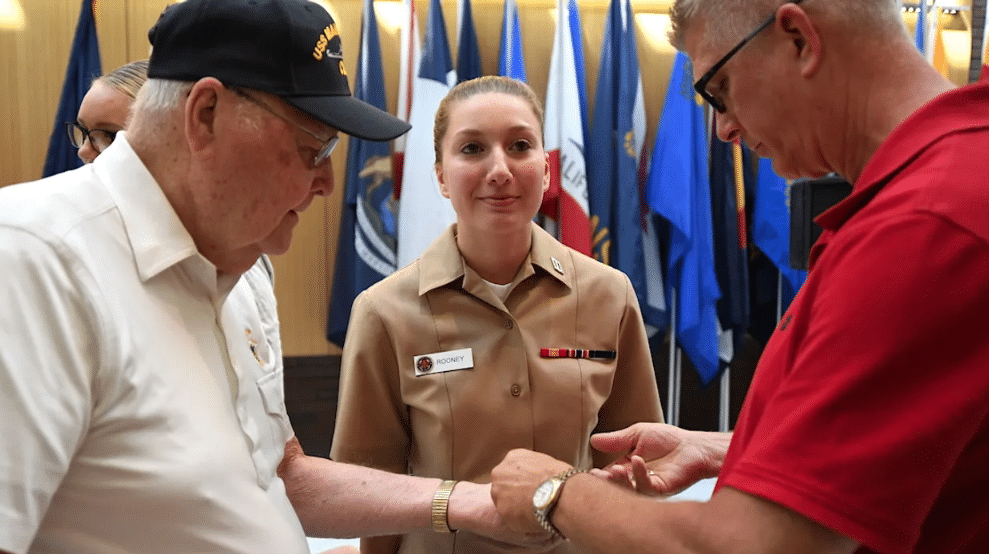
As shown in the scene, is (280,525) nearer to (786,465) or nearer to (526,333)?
(786,465)

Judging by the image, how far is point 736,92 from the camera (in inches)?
52.1

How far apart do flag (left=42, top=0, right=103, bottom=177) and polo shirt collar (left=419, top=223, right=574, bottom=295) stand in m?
3.07

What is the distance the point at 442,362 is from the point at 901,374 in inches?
46.7

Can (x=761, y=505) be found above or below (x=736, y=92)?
below

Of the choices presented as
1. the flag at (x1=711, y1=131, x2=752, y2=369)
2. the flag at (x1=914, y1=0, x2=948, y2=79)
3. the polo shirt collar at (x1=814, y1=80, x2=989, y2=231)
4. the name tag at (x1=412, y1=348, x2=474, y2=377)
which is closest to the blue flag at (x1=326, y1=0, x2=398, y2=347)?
the flag at (x1=711, y1=131, x2=752, y2=369)

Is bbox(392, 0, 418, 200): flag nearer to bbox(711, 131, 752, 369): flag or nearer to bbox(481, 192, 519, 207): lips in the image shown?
bbox(711, 131, 752, 369): flag

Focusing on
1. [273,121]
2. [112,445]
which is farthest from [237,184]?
[112,445]

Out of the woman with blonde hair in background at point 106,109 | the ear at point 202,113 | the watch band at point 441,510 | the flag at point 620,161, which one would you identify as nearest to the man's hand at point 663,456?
the watch band at point 441,510

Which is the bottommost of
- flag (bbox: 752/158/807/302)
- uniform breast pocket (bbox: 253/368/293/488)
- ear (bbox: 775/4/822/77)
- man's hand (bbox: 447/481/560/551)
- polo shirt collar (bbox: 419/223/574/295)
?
flag (bbox: 752/158/807/302)

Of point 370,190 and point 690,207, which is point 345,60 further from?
point 690,207

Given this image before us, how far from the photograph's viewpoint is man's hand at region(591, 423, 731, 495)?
177 centimetres

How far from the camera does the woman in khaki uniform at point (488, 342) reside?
1957 millimetres

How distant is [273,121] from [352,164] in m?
3.61

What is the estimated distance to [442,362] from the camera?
197 cm
